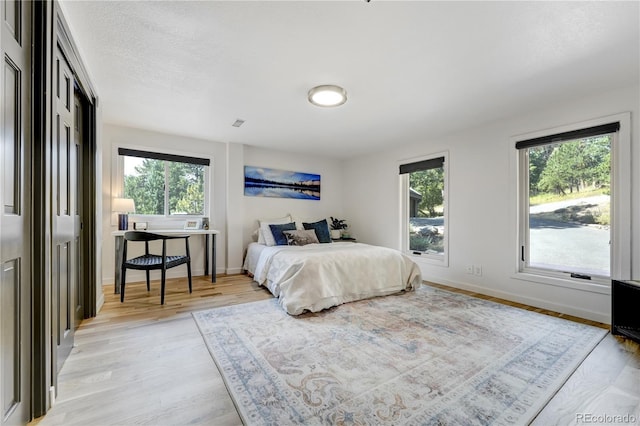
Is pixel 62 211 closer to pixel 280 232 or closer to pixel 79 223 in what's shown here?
pixel 79 223

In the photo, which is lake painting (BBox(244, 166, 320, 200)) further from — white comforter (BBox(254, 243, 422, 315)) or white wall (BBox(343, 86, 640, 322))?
white wall (BBox(343, 86, 640, 322))

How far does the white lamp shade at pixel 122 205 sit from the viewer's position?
3.55 metres

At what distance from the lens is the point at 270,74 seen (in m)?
2.39

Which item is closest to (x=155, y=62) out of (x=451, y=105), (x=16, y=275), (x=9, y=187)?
(x=9, y=187)

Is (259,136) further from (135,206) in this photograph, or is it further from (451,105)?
(451,105)

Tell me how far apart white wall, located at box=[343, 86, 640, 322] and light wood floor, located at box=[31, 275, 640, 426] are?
2.46 ft

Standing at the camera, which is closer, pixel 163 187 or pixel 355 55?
pixel 355 55

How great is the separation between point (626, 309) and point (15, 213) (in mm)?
4052

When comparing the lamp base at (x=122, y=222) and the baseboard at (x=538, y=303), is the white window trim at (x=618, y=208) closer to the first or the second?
the baseboard at (x=538, y=303)

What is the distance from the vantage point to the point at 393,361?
1854 mm

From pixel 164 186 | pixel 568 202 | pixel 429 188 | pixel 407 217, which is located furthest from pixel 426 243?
pixel 164 186

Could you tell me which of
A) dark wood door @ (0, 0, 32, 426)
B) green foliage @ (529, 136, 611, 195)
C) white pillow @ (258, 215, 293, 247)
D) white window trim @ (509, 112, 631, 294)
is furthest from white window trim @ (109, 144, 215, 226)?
white window trim @ (509, 112, 631, 294)

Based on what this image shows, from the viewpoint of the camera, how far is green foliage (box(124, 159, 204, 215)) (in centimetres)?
403

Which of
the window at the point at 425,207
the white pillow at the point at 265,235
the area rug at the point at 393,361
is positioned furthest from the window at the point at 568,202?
the white pillow at the point at 265,235
